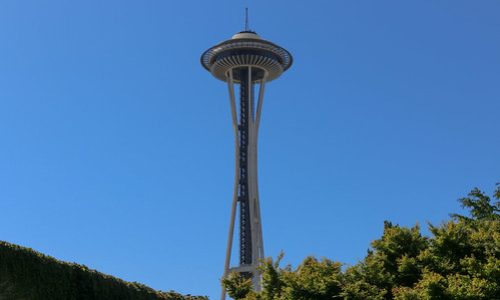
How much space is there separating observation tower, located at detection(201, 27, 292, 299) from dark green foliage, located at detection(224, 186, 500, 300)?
52.5 metres

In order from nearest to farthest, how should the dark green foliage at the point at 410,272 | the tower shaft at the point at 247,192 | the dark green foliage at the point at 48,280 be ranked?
the dark green foliage at the point at 410,272 < the dark green foliage at the point at 48,280 < the tower shaft at the point at 247,192

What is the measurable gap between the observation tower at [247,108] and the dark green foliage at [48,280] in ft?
152

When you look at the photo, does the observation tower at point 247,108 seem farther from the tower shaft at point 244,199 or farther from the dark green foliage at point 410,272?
the dark green foliage at point 410,272

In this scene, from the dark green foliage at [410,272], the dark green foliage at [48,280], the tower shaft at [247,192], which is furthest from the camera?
the tower shaft at [247,192]

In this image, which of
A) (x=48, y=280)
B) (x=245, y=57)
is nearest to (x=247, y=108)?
(x=245, y=57)

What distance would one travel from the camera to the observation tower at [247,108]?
9288 cm

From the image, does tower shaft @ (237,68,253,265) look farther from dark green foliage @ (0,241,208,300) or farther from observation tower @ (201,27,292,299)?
dark green foliage @ (0,241,208,300)

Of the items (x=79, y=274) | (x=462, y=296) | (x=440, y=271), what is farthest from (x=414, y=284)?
(x=79, y=274)

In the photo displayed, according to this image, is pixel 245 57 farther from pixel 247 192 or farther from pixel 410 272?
pixel 410 272

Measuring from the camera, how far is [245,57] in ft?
330

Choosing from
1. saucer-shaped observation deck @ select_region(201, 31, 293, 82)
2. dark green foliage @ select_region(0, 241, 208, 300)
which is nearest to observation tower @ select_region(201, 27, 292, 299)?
saucer-shaped observation deck @ select_region(201, 31, 293, 82)

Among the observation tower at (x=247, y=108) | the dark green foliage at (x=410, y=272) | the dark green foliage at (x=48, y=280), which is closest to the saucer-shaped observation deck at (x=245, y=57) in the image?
the observation tower at (x=247, y=108)

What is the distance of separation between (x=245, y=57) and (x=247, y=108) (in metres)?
6.89

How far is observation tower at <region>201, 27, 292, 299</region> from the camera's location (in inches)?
3656
